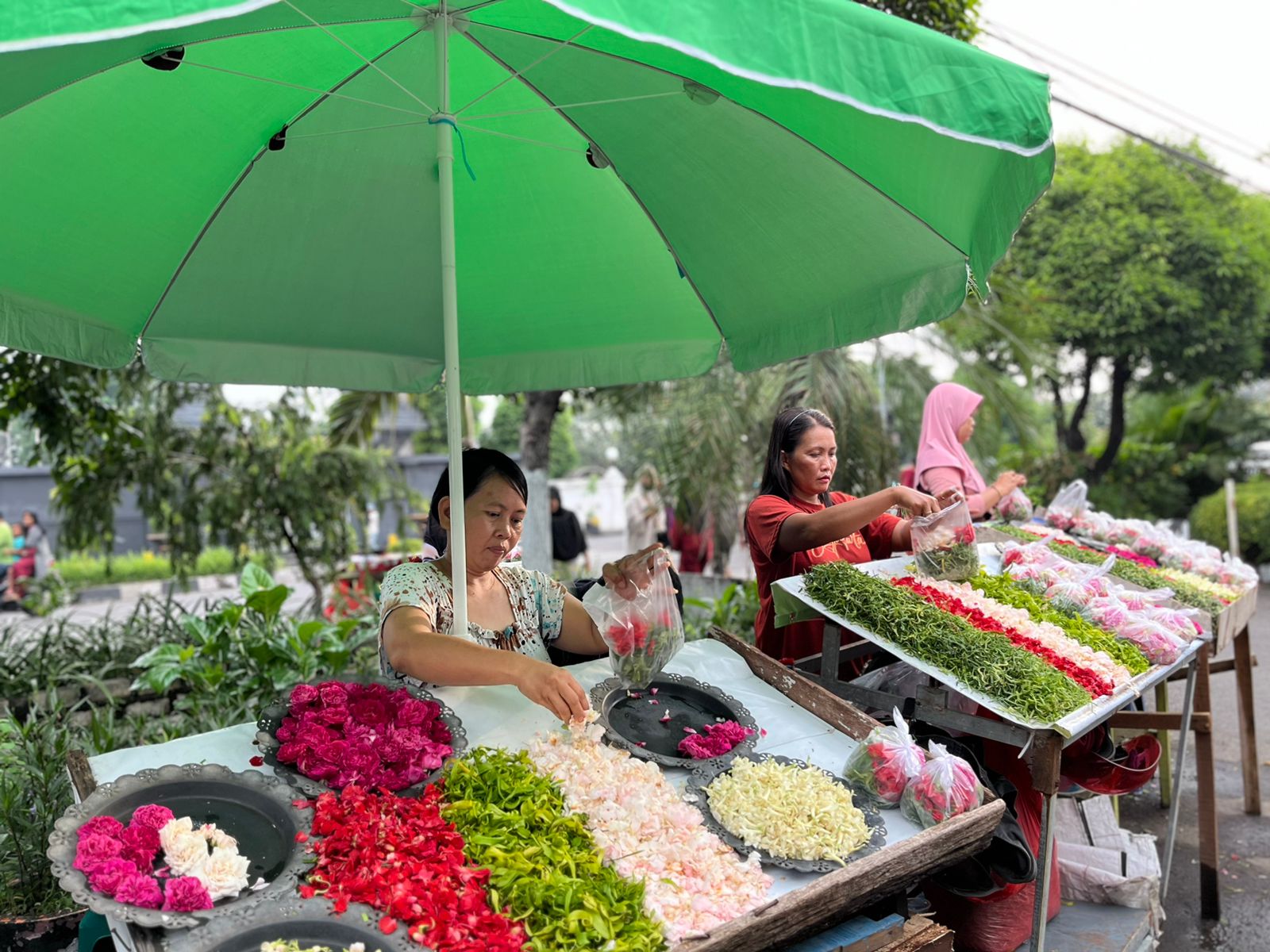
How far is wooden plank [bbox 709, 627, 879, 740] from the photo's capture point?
224 cm

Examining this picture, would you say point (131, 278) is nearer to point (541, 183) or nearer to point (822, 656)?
point (541, 183)

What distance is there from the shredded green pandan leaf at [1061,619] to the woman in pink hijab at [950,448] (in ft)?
3.46

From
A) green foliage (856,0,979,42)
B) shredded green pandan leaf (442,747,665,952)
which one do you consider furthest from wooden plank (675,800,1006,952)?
green foliage (856,0,979,42)

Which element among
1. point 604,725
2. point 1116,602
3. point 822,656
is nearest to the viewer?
point 604,725

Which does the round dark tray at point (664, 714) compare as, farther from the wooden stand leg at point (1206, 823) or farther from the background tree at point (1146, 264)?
the background tree at point (1146, 264)

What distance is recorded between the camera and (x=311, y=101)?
7.65ft

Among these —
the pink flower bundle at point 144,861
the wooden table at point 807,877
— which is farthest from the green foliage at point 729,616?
the pink flower bundle at point 144,861

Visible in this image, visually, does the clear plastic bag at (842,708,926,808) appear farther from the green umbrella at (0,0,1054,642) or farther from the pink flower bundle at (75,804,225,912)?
the pink flower bundle at (75,804,225,912)

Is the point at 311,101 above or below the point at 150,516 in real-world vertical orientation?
above

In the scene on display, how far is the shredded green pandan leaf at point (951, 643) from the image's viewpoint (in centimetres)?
224

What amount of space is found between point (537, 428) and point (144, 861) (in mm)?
5707

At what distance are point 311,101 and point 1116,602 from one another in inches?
123

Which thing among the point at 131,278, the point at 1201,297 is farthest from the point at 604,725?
the point at 1201,297

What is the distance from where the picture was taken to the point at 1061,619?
301 cm
